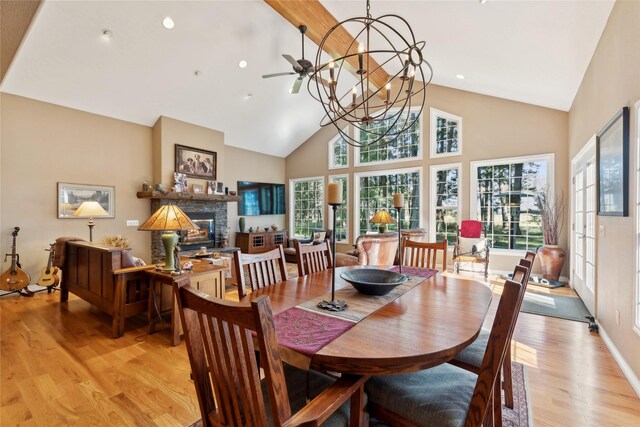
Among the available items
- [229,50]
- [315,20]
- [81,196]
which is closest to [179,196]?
[81,196]

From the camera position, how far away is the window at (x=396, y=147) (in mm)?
6449

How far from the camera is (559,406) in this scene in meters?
1.81

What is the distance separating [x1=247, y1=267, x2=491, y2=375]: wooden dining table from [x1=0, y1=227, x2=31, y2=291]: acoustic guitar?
446 centimetres

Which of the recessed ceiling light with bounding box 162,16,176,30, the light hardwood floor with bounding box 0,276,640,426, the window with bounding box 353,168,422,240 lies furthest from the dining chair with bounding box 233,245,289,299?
the window with bounding box 353,168,422,240

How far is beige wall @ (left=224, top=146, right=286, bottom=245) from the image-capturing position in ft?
23.2

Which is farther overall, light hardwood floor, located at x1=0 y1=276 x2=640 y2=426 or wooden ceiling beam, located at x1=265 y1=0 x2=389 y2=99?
wooden ceiling beam, located at x1=265 y1=0 x2=389 y2=99

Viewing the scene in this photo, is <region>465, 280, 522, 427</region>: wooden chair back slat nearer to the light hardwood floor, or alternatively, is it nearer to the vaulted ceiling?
the light hardwood floor

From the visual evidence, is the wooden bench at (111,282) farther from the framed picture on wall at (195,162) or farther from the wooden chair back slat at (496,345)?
the wooden chair back slat at (496,345)

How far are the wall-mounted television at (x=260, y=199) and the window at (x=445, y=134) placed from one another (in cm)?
426

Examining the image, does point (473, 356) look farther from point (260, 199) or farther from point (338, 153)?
point (260, 199)

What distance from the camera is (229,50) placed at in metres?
4.52

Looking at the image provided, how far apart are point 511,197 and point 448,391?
5268mm

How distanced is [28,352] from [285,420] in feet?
9.87

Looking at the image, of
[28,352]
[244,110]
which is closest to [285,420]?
[28,352]
